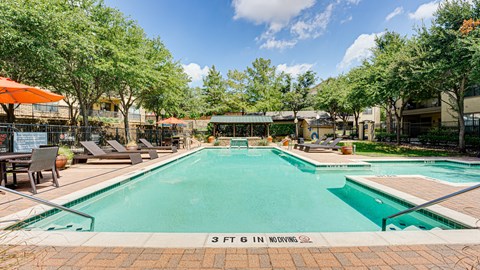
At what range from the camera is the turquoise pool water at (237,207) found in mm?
4520

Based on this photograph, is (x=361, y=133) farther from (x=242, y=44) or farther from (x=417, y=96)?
(x=242, y=44)

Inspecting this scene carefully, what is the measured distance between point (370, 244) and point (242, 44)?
25991mm

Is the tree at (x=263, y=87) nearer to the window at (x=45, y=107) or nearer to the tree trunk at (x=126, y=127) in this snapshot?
the tree trunk at (x=126, y=127)

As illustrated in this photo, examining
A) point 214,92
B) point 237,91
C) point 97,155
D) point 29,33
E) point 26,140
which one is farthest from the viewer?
point 237,91

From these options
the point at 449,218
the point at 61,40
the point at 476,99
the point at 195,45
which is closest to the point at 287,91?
the point at 195,45

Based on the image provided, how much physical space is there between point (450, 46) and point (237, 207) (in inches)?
639

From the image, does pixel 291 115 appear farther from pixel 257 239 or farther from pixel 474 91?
pixel 257 239

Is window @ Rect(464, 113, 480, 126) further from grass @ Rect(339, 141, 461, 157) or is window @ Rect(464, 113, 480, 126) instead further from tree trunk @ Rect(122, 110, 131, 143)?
tree trunk @ Rect(122, 110, 131, 143)

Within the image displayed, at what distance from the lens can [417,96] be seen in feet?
68.6

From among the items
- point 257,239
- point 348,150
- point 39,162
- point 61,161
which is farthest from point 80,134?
point 348,150

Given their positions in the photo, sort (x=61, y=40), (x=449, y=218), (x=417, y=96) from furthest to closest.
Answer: (x=417, y=96)
(x=61, y=40)
(x=449, y=218)

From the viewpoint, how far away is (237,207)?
5.72 meters

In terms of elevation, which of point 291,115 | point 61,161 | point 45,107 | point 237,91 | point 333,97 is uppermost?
point 237,91

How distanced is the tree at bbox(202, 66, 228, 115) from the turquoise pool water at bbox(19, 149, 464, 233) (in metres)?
24.1
